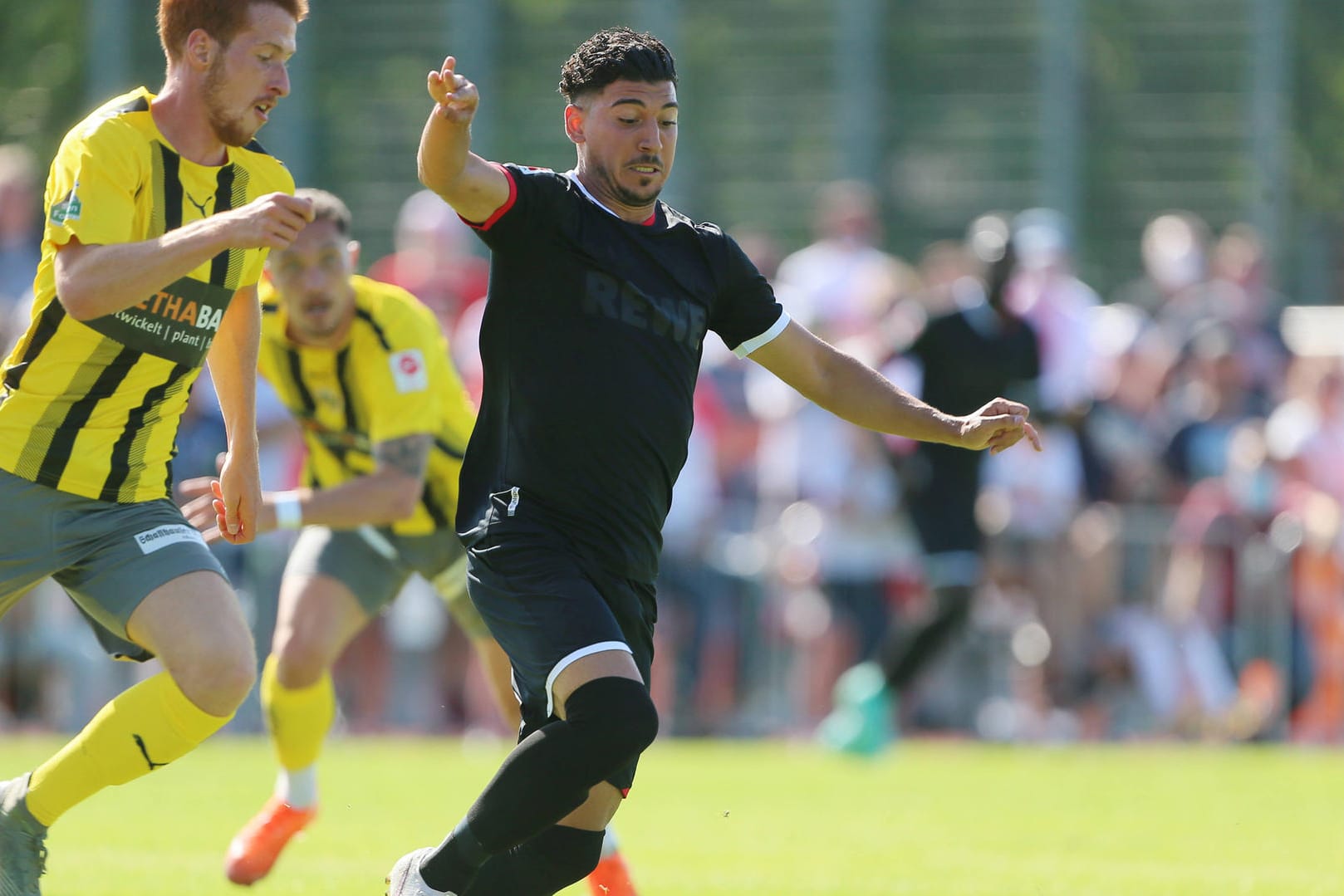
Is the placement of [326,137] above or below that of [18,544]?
above

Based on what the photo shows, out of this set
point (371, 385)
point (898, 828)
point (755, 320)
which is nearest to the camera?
point (755, 320)

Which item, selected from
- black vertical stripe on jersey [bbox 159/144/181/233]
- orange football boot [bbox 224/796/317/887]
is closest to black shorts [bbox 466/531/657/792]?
black vertical stripe on jersey [bbox 159/144/181/233]

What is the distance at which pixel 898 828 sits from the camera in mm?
8906

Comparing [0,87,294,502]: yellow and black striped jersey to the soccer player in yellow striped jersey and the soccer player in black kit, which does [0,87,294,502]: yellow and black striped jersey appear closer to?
the soccer player in yellow striped jersey

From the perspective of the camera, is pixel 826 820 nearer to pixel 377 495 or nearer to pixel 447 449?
pixel 447 449

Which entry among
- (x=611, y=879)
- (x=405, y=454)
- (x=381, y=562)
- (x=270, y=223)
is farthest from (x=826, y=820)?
(x=270, y=223)

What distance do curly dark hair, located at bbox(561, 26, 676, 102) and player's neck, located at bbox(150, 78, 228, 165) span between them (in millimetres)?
984

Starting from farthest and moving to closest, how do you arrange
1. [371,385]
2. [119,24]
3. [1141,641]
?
[119,24]
[1141,641]
[371,385]

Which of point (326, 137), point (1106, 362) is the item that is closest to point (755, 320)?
point (1106, 362)

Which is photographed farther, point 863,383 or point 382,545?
point 382,545

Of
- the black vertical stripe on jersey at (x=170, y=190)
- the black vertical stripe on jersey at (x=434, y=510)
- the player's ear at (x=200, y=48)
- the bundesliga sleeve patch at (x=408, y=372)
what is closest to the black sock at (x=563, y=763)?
the black vertical stripe on jersey at (x=170, y=190)

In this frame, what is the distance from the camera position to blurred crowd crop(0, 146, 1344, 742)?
13.2 metres

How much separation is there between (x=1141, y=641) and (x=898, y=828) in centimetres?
496

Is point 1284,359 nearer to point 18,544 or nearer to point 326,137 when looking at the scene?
point 326,137
